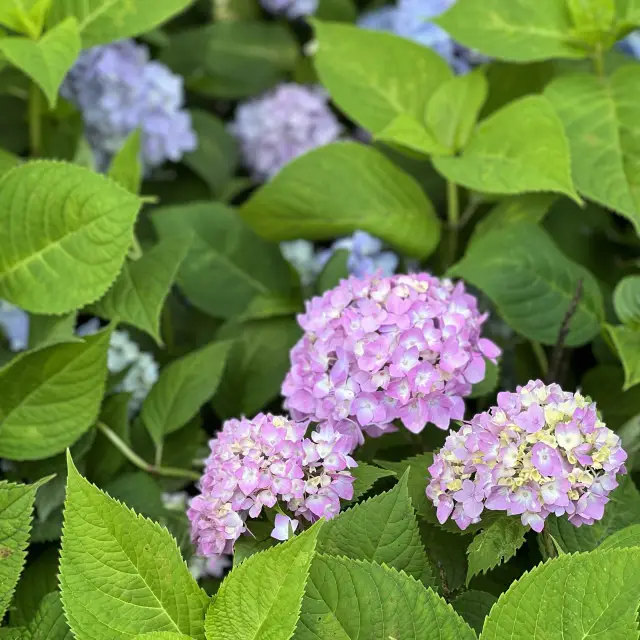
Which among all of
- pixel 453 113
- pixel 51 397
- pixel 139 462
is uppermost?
pixel 453 113

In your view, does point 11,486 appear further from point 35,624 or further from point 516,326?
point 516,326

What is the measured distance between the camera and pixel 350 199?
108 cm

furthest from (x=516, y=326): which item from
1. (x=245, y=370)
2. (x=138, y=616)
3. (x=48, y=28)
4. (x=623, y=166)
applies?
(x=48, y=28)

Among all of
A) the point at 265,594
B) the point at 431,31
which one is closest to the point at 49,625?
the point at 265,594

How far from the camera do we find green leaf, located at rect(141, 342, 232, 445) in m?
0.94

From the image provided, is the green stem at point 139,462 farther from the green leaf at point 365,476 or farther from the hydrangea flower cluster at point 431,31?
the hydrangea flower cluster at point 431,31

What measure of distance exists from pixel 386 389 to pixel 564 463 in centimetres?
15

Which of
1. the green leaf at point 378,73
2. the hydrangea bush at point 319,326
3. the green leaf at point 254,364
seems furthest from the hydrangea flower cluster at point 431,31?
the green leaf at point 254,364

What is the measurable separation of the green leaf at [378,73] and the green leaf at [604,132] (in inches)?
6.7

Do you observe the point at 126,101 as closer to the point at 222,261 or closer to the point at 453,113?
the point at 222,261

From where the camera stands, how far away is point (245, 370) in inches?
41.1

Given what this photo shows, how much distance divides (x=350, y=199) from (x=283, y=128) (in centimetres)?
30

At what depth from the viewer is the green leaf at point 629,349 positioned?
859 millimetres

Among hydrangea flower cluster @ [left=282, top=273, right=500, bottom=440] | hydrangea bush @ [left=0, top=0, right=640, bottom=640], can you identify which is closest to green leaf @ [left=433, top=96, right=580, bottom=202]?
hydrangea bush @ [left=0, top=0, right=640, bottom=640]
